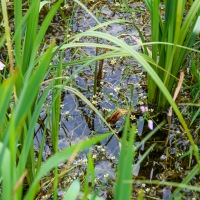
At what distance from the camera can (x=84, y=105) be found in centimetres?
247

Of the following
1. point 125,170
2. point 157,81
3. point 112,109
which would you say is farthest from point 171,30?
point 125,170

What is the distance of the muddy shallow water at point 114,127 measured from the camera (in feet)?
6.88

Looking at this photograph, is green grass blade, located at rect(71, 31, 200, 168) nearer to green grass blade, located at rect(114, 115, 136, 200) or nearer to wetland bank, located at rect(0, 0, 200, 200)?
wetland bank, located at rect(0, 0, 200, 200)

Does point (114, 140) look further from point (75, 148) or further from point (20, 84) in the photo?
point (75, 148)

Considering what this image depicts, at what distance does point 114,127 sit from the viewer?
2334 millimetres

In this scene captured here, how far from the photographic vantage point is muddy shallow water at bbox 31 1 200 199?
2.10 meters

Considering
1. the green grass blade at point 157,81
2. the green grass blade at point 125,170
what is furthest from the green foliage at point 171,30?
the green grass blade at point 125,170

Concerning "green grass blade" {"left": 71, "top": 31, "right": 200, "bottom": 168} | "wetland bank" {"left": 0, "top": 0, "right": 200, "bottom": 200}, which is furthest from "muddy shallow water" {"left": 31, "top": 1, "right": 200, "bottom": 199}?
"green grass blade" {"left": 71, "top": 31, "right": 200, "bottom": 168}

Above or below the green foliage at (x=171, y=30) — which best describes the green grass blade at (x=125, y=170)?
below

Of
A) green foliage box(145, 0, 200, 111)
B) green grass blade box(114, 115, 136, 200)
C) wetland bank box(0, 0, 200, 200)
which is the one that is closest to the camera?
green grass blade box(114, 115, 136, 200)

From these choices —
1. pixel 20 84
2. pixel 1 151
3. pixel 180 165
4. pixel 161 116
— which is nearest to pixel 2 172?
pixel 1 151

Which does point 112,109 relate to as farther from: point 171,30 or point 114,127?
point 171,30

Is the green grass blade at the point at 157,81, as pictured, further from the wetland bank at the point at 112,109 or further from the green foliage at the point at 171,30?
the green foliage at the point at 171,30

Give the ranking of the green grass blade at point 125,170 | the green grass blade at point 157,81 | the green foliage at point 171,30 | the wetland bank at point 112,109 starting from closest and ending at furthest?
1. the green grass blade at point 125,170
2. the green grass blade at point 157,81
3. the wetland bank at point 112,109
4. the green foliage at point 171,30
